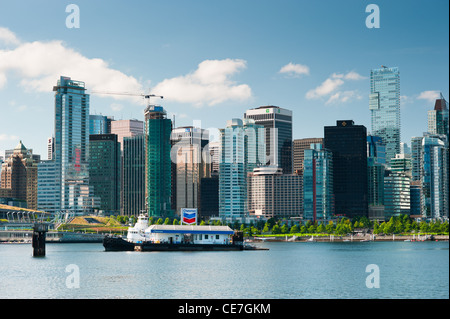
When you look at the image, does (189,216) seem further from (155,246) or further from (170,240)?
(155,246)

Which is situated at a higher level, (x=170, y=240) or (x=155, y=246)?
(x=170, y=240)

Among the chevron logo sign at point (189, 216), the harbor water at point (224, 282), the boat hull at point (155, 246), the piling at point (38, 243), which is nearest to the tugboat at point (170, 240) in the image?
the boat hull at point (155, 246)

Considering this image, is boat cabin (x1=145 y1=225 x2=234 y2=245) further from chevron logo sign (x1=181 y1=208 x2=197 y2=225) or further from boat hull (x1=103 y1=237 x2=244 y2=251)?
chevron logo sign (x1=181 y1=208 x2=197 y2=225)

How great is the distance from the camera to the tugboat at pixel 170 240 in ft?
517

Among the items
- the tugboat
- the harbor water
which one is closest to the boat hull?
the tugboat

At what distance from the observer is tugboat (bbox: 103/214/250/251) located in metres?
158

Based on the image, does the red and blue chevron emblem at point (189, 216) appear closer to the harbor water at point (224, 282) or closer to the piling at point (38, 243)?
the piling at point (38, 243)

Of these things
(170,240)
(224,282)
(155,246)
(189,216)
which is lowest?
(155,246)

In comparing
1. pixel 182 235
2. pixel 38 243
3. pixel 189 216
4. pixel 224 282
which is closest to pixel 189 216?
pixel 189 216

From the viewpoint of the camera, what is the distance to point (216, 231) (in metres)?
164

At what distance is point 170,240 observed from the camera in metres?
160

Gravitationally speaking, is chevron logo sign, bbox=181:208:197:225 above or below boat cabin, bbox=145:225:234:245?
above
